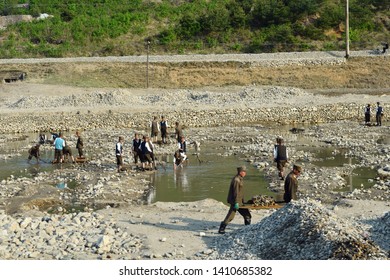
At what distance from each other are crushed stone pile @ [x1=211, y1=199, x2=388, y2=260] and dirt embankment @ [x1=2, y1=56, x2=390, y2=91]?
126 ft

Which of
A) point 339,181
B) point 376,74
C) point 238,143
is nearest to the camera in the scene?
point 339,181

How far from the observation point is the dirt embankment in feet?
178

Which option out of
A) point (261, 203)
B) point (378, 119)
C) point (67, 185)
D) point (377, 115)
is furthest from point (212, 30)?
point (261, 203)

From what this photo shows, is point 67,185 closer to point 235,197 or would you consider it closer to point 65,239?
point 65,239

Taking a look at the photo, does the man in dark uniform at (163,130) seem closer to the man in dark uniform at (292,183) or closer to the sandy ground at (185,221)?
the sandy ground at (185,221)

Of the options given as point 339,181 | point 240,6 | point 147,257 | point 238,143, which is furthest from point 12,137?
point 240,6

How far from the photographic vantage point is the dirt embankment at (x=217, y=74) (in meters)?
54.2

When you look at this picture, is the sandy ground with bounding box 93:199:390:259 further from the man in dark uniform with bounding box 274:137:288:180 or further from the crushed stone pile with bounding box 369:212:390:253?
the man in dark uniform with bounding box 274:137:288:180

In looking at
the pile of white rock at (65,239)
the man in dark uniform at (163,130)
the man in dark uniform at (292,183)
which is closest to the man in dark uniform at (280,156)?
the man in dark uniform at (292,183)

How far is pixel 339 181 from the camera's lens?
24.2m

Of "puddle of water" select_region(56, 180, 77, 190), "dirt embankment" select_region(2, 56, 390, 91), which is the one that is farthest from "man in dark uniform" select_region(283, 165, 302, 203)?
"dirt embankment" select_region(2, 56, 390, 91)

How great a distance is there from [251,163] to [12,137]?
623 inches

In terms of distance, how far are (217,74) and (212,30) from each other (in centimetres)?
1301
